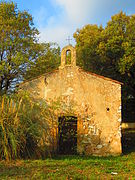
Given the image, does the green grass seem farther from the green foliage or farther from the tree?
the green foliage

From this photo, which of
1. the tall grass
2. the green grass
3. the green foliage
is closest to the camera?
the green grass

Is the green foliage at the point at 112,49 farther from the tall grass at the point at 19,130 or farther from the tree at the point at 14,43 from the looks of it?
the tall grass at the point at 19,130

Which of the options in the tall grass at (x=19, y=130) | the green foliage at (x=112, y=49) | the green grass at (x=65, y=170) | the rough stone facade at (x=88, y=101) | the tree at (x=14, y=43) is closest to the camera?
the green grass at (x=65, y=170)

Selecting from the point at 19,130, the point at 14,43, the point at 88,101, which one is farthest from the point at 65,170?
the point at 14,43

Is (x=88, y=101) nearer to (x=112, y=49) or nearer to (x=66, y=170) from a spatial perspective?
(x=66, y=170)

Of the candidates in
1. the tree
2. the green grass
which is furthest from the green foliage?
the green grass

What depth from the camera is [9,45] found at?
11938 mm

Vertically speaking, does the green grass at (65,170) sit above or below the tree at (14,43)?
below

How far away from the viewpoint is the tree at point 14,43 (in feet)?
39.0

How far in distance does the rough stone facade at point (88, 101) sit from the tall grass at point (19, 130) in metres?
1.44

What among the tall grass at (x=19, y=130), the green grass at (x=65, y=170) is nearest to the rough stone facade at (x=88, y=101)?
the tall grass at (x=19, y=130)

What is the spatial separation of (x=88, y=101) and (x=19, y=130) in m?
3.50

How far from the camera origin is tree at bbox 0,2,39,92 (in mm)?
11891

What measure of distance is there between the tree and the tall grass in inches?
142
